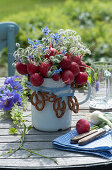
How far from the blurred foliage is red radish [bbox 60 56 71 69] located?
2738 mm

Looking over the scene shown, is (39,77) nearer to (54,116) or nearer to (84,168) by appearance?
(54,116)

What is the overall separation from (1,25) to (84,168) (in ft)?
6.56

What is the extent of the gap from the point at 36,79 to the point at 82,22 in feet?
14.3

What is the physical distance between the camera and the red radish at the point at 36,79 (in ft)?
4.48

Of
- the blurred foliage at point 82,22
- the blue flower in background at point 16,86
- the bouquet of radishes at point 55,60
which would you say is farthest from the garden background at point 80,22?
the bouquet of radishes at point 55,60

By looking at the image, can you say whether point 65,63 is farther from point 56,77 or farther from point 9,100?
point 9,100

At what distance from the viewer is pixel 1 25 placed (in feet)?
9.54

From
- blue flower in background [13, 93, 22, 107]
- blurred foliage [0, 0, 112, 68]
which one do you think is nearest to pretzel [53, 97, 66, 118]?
blue flower in background [13, 93, 22, 107]

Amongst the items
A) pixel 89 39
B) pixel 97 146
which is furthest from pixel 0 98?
pixel 89 39

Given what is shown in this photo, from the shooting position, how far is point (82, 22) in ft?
18.2

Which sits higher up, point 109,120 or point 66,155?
point 109,120

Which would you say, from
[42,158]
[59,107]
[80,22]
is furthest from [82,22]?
[42,158]

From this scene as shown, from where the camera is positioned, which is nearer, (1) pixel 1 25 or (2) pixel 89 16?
(1) pixel 1 25

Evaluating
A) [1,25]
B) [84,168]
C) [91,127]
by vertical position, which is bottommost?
[84,168]
